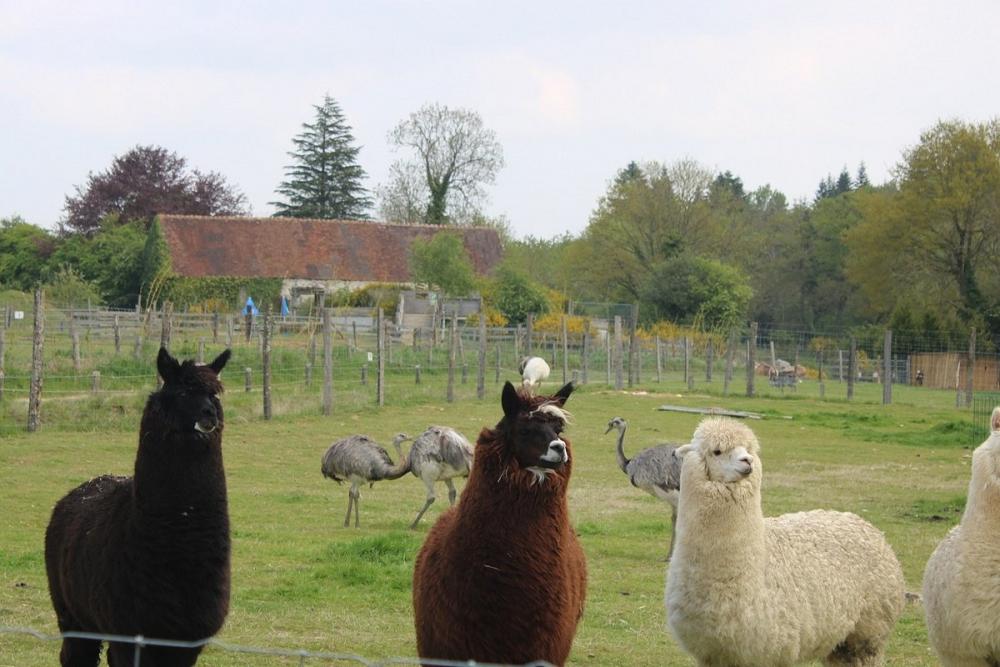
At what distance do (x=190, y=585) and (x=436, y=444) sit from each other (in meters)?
6.95

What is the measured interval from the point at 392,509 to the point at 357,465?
40.7 inches

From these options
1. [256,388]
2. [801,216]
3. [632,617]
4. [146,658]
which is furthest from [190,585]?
[801,216]

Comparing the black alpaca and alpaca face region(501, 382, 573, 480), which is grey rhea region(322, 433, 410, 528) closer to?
the black alpaca

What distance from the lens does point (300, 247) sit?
195ft

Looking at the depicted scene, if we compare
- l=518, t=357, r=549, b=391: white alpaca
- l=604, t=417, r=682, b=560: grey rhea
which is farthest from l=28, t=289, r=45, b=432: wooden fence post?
l=518, t=357, r=549, b=391: white alpaca

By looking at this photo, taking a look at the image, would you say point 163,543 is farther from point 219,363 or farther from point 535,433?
point 535,433

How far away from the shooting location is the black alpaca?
602 centimetres

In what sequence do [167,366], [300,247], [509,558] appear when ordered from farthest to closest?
[300,247]
[167,366]
[509,558]

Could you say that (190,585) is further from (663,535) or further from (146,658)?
(663,535)

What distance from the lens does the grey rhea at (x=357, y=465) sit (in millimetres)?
13461

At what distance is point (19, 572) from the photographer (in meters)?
10.0

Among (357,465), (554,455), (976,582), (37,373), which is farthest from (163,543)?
(37,373)

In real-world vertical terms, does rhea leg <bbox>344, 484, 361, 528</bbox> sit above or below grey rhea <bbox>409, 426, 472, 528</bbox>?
below

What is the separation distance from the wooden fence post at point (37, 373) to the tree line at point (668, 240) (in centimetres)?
2889
